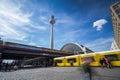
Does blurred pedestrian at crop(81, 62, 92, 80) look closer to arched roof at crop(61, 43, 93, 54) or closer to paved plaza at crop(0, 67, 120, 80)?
paved plaza at crop(0, 67, 120, 80)

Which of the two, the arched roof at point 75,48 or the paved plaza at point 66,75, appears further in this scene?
the arched roof at point 75,48

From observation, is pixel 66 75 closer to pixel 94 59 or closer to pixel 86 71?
pixel 86 71

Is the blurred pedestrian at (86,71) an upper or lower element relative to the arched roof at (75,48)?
lower

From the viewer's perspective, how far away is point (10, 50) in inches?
1061

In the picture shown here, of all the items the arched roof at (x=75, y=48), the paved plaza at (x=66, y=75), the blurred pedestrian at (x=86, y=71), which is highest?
the arched roof at (x=75, y=48)

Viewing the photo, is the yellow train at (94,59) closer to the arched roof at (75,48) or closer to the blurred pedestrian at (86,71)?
the blurred pedestrian at (86,71)

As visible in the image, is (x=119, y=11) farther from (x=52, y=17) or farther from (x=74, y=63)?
(x=52, y=17)

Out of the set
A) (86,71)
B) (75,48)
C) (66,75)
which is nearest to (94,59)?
(66,75)

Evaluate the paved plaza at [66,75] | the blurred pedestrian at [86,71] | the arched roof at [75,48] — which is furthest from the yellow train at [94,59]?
the arched roof at [75,48]

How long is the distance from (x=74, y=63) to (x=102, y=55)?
7.56 meters

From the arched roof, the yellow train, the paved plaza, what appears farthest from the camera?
the arched roof

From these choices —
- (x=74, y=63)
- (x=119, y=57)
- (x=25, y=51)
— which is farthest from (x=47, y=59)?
(x=119, y=57)

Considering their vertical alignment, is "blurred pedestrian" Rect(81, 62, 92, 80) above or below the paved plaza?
above

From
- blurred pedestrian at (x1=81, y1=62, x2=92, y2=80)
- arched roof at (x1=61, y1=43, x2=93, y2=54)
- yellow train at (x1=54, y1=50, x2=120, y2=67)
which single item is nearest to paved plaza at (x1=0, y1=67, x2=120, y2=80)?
blurred pedestrian at (x1=81, y1=62, x2=92, y2=80)
